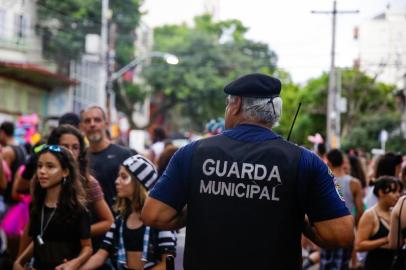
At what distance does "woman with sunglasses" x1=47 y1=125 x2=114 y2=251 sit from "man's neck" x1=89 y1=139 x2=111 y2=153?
102cm

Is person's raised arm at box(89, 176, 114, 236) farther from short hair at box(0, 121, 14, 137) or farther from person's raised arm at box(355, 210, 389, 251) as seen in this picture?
short hair at box(0, 121, 14, 137)

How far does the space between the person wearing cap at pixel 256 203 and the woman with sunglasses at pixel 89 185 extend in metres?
2.44

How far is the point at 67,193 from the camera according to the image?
6426mm

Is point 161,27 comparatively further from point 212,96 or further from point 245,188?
point 245,188

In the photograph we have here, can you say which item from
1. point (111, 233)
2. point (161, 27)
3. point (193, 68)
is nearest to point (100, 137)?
point (111, 233)

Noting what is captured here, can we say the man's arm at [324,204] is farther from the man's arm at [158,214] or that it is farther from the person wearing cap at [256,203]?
the man's arm at [158,214]

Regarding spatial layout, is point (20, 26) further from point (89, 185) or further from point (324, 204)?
point (324, 204)

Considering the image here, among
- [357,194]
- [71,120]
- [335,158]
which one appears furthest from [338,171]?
[71,120]

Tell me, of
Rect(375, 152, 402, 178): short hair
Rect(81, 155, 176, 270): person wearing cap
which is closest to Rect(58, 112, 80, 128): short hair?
Rect(81, 155, 176, 270): person wearing cap

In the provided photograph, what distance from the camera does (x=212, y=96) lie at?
69.5 m

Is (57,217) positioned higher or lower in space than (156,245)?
higher

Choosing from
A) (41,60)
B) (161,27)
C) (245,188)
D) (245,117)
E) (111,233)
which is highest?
(161,27)

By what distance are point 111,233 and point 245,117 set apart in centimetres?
217

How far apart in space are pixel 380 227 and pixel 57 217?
3334 mm
